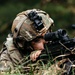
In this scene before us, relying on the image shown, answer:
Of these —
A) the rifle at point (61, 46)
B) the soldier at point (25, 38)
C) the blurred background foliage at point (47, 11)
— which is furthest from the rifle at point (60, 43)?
the blurred background foliage at point (47, 11)

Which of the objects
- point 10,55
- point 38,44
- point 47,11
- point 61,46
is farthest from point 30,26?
point 47,11

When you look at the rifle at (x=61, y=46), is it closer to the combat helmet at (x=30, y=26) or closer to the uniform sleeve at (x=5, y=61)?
the uniform sleeve at (x=5, y=61)

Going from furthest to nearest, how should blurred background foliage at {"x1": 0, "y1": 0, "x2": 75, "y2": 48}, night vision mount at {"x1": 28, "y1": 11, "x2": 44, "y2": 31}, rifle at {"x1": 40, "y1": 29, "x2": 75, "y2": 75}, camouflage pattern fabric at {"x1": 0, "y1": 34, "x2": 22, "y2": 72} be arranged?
blurred background foliage at {"x1": 0, "y1": 0, "x2": 75, "y2": 48} < camouflage pattern fabric at {"x1": 0, "y1": 34, "x2": 22, "y2": 72} < night vision mount at {"x1": 28, "y1": 11, "x2": 44, "y2": 31} < rifle at {"x1": 40, "y1": 29, "x2": 75, "y2": 75}

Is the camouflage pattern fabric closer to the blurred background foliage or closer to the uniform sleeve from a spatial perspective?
the uniform sleeve

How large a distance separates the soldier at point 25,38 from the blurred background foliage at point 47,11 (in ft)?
28.8

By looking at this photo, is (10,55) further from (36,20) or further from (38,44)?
(36,20)

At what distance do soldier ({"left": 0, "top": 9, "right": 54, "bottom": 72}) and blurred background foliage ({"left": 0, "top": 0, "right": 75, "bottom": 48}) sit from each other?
8.79m

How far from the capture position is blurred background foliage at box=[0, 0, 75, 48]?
17.4 m

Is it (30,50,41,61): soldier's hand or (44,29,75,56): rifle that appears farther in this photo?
(30,50,41,61): soldier's hand

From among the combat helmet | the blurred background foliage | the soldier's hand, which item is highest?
the blurred background foliage

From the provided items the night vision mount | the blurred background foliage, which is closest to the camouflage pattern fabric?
the night vision mount

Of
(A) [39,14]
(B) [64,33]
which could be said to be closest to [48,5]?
(A) [39,14]

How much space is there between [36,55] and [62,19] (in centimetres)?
1044

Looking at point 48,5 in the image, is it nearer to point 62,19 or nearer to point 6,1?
point 62,19
